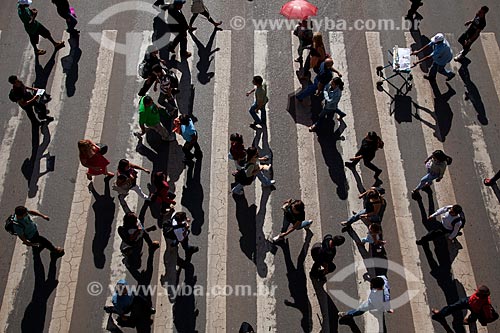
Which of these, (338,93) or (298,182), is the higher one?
(338,93)

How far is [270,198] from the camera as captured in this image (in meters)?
12.1

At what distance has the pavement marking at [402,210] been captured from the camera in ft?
35.0

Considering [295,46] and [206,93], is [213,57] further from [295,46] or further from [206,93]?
[295,46]

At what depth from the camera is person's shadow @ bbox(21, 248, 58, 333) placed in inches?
415

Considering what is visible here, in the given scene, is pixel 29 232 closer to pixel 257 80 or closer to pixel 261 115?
Result: pixel 257 80

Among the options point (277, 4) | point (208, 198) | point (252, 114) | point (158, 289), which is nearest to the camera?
point (158, 289)

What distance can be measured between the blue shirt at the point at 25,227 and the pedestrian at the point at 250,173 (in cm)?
445

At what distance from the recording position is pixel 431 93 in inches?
544

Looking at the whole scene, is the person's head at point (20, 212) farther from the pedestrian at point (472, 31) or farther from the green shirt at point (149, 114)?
the pedestrian at point (472, 31)

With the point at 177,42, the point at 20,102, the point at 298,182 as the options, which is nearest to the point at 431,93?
the point at 298,182

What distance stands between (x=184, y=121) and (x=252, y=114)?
2.30 meters

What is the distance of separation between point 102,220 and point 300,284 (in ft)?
15.7

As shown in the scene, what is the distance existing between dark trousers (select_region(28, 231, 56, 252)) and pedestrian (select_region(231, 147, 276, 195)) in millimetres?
4226

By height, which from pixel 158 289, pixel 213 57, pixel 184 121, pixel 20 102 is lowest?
pixel 158 289
